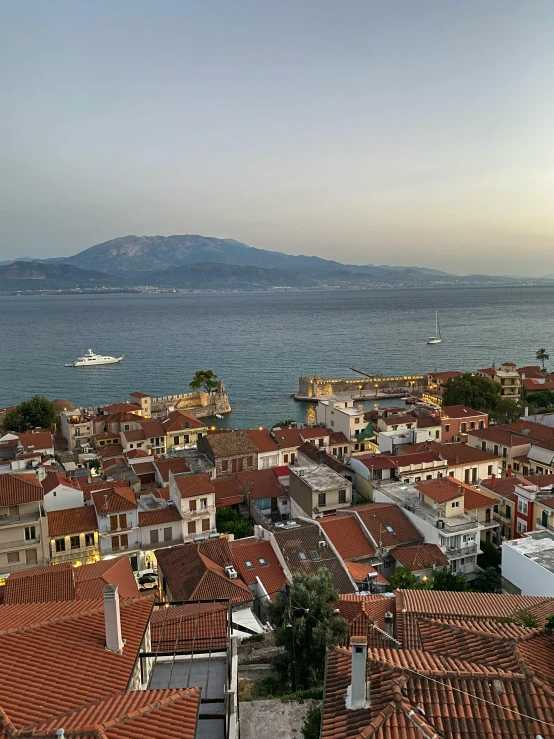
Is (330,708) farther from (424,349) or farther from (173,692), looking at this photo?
(424,349)

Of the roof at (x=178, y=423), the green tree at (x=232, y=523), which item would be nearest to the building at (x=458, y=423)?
the green tree at (x=232, y=523)

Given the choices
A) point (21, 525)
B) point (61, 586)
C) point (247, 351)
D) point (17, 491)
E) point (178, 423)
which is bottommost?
point (178, 423)

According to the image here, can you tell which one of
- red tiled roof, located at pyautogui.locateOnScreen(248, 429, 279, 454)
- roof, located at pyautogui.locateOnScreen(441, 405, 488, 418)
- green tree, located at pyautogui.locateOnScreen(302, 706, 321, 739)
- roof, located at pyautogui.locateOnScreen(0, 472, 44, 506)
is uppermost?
green tree, located at pyautogui.locateOnScreen(302, 706, 321, 739)

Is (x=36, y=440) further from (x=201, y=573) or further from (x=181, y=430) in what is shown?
(x=201, y=573)

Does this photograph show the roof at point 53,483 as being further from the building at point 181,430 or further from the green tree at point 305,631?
the building at point 181,430

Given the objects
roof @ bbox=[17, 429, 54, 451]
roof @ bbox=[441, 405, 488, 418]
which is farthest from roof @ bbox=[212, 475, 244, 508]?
roof @ bbox=[441, 405, 488, 418]

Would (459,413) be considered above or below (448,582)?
above

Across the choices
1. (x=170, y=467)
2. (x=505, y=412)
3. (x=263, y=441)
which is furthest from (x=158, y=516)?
(x=505, y=412)

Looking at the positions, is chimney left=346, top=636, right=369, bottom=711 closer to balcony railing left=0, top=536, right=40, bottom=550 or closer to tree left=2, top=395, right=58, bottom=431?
balcony railing left=0, top=536, right=40, bottom=550

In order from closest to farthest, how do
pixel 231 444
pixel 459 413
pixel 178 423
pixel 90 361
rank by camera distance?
pixel 231 444 → pixel 459 413 → pixel 178 423 → pixel 90 361
